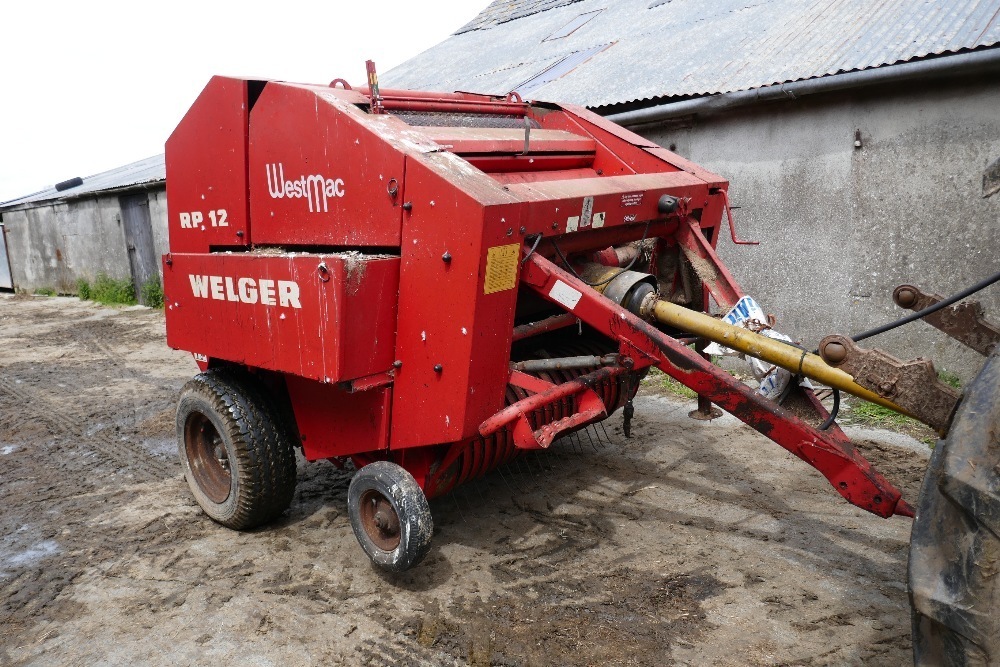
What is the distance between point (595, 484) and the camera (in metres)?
3.72

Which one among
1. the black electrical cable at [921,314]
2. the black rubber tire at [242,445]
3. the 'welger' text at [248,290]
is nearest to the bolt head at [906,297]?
the black electrical cable at [921,314]

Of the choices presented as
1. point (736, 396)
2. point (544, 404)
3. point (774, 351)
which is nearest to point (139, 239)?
point (544, 404)

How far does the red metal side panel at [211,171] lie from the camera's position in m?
3.09

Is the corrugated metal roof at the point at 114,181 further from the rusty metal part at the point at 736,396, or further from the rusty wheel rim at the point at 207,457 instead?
the rusty metal part at the point at 736,396

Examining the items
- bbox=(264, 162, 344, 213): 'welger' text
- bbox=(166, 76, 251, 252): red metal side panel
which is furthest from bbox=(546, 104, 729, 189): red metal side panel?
bbox=(166, 76, 251, 252): red metal side panel

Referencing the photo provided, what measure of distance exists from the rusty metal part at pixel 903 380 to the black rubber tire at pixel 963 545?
0.21 m

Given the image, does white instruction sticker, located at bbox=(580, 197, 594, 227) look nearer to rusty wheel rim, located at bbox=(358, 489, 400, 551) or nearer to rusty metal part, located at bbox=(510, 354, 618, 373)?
rusty metal part, located at bbox=(510, 354, 618, 373)

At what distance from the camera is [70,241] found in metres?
13.9

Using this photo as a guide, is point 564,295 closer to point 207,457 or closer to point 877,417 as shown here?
point 207,457

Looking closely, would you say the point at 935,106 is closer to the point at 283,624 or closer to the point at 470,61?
the point at 283,624

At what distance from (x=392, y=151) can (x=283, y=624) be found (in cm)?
170

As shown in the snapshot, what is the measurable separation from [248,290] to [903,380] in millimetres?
2288

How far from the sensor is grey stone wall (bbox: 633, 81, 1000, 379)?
178 inches

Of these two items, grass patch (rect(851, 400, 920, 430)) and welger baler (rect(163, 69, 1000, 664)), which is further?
grass patch (rect(851, 400, 920, 430))
